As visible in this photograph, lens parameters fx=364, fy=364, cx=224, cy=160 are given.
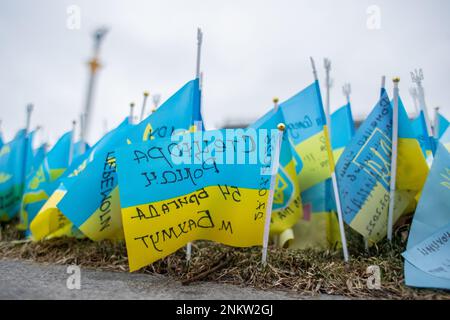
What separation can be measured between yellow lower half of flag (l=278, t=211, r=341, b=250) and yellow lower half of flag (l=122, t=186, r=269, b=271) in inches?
67.8

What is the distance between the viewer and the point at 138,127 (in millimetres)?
4918

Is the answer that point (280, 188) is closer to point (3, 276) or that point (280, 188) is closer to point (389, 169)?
point (389, 169)

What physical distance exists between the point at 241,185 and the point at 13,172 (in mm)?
5795

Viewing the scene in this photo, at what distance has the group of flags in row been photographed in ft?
13.1

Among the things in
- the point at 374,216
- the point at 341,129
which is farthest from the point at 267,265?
the point at 341,129

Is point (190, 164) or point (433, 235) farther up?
point (190, 164)

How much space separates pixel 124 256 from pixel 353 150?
3510 mm

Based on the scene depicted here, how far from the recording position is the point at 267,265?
4.13 m

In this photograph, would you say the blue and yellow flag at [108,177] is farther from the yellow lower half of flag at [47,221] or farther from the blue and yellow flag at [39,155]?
the blue and yellow flag at [39,155]

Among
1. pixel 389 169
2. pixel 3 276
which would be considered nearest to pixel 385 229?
pixel 389 169

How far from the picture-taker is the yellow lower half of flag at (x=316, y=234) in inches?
224

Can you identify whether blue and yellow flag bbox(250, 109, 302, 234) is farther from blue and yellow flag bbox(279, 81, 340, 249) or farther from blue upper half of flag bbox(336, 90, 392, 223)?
blue upper half of flag bbox(336, 90, 392, 223)

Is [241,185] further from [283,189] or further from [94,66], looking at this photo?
[94,66]

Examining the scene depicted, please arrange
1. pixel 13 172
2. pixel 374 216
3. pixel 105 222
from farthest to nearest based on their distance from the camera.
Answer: pixel 13 172 < pixel 374 216 < pixel 105 222
